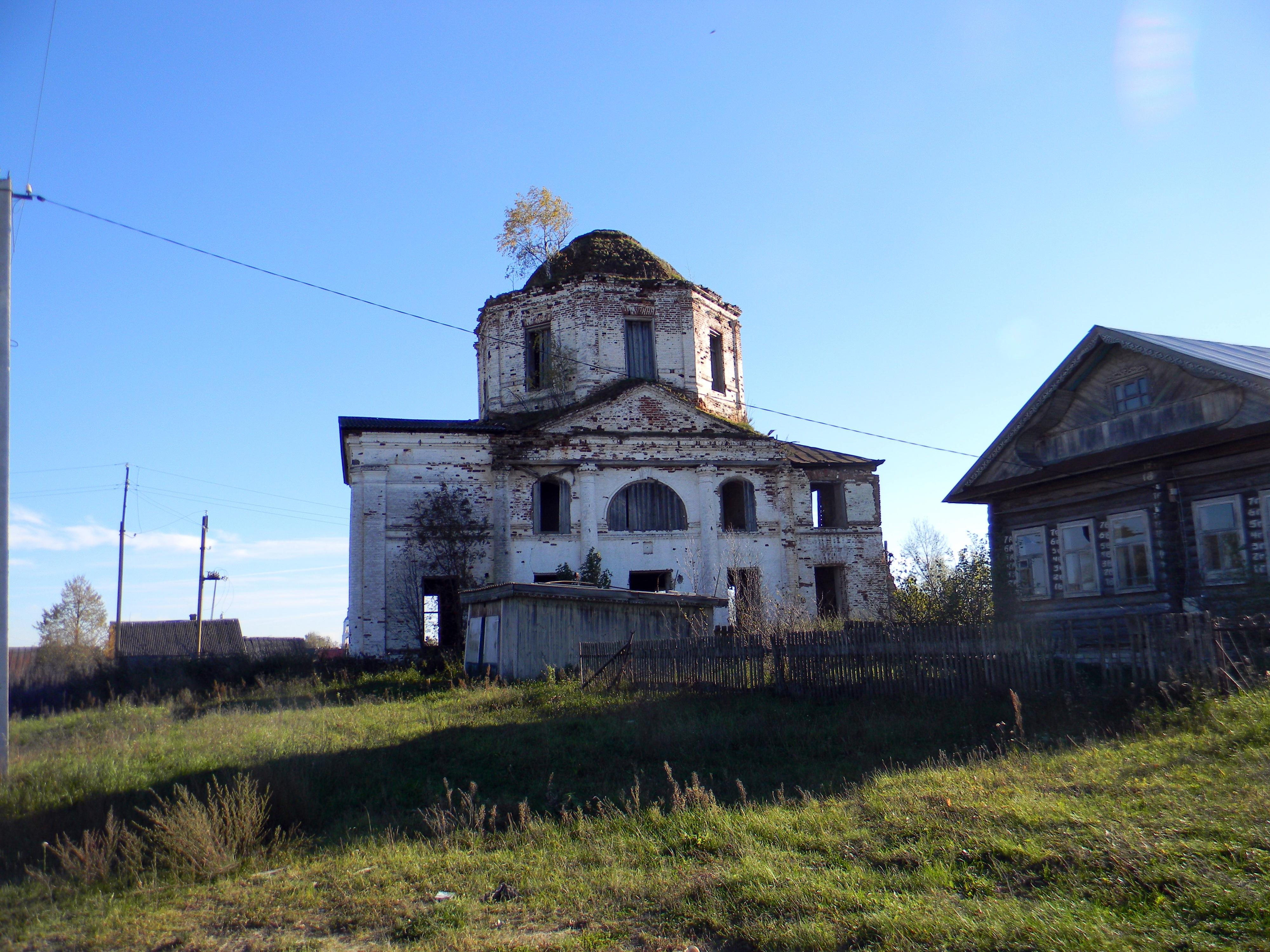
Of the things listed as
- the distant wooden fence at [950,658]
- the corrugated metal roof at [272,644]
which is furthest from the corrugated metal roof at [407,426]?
the corrugated metal roof at [272,644]

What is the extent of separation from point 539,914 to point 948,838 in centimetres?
288

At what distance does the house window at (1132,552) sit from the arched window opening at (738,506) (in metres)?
13.0

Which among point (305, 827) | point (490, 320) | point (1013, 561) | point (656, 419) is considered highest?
point (490, 320)

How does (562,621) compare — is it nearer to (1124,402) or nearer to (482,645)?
(482,645)

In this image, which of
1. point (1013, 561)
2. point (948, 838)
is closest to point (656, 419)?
point (1013, 561)

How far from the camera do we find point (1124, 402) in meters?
15.9

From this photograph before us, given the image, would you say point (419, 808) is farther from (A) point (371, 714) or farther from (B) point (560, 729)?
(A) point (371, 714)

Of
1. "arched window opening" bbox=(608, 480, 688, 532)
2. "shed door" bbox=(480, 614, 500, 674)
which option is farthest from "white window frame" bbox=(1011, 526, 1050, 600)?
"arched window opening" bbox=(608, 480, 688, 532)

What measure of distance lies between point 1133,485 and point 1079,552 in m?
1.75

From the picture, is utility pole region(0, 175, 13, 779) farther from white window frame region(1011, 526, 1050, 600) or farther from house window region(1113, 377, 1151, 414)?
house window region(1113, 377, 1151, 414)

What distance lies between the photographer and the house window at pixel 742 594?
25328 mm

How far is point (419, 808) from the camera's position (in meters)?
9.02

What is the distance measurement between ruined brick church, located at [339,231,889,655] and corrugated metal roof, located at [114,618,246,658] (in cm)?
2235

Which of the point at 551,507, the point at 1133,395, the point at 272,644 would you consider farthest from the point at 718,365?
the point at 272,644
